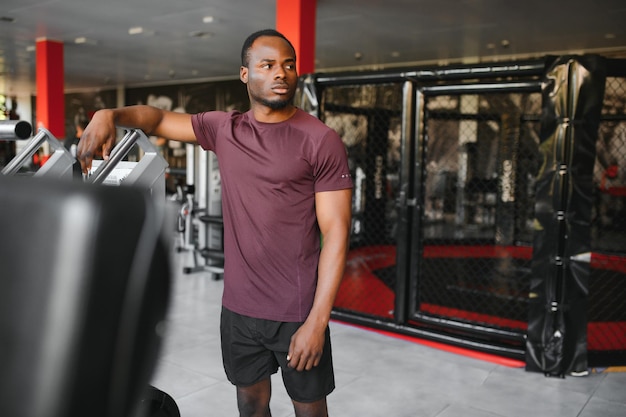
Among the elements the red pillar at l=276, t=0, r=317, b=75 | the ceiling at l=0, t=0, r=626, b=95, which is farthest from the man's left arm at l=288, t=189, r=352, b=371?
the ceiling at l=0, t=0, r=626, b=95

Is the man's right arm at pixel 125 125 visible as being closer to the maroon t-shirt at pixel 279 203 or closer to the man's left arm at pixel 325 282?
the maroon t-shirt at pixel 279 203

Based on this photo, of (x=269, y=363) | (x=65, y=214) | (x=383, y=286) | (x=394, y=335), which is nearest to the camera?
(x=65, y=214)

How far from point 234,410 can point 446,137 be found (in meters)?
7.69

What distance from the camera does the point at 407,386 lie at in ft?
9.46

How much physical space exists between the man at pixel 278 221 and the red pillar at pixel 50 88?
7.60 meters

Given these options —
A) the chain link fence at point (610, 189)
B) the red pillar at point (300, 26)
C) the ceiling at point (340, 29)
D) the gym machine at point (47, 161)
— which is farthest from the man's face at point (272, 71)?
the chain link fence at point (610, 189)

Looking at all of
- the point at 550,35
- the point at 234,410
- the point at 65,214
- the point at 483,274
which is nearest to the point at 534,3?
the point at 550,35

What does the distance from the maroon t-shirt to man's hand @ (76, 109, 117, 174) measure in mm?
363

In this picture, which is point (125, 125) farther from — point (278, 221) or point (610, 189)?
point (610, 189)

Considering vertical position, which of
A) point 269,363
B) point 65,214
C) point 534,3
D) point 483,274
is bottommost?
point 483,274

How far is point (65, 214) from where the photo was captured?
2.13 feet

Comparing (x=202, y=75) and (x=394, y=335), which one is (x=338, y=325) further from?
(x=202, y=75)

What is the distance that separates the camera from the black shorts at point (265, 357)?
154 cm

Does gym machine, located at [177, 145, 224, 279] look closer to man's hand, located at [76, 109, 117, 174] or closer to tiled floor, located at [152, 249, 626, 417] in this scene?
tiled floor, located at [152, 249, 626, 417]
